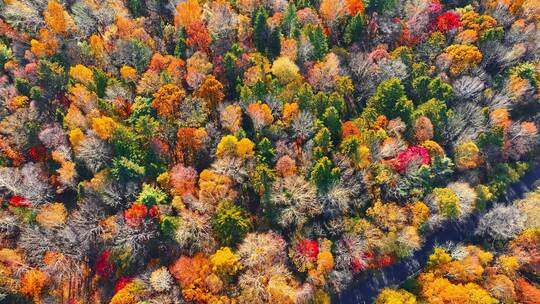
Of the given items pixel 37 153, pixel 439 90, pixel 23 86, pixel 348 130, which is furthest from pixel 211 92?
pixel 439 90

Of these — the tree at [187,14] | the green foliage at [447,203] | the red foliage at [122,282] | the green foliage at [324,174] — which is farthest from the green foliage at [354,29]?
the red foliage at [122,282]

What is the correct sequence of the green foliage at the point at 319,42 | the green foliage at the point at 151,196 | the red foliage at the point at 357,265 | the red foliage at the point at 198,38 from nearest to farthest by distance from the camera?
1. the green foliage at the point at 151,196
2. the red foliage at the point at 357,265
3. the green foliage at the point at 319,42
4. the red foliage at the point at 198,38

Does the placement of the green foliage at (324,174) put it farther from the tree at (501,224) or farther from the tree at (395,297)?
the tree at (501,224)

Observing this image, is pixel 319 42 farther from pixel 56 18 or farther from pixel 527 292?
pixel 527 292

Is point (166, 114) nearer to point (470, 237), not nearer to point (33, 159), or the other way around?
point (33, 159)

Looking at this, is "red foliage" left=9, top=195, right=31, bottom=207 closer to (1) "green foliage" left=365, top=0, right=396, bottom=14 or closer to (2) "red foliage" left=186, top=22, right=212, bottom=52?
(2) "red foliage" left=186, top=22, right=212, bottom=52

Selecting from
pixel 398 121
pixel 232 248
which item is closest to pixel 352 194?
pixel 398 121

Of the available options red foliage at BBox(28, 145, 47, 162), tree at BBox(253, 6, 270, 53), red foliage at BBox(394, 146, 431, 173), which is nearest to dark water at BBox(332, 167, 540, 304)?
red foliage at BBox(394, 146, 431, 173)
